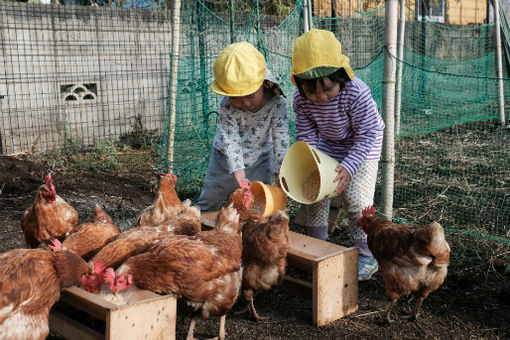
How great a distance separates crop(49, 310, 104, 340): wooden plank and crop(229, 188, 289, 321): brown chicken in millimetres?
966

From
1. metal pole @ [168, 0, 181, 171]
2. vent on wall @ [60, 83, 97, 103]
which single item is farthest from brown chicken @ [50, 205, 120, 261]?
A: vent on wall @ [60, 83, 97, 103]

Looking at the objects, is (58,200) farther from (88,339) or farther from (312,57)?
(312,57)

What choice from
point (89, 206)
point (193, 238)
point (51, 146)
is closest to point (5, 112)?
point (51, 146)

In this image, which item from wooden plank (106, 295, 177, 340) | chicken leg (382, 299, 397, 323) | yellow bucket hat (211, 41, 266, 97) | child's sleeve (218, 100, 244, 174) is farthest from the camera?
child's sleeve (218, 100, 244, 174)

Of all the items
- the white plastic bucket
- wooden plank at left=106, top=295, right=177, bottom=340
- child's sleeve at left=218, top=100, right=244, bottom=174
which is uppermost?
child's sleeve at left=218, top=100, right=244, bottom=174

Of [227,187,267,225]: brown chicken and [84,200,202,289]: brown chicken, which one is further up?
[227,187,267,225]: brown chicken

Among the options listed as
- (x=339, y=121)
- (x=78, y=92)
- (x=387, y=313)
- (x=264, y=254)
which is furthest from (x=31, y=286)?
(x=78, y=92)

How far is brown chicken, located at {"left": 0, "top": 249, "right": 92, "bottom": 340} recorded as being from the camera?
→ 2391mm

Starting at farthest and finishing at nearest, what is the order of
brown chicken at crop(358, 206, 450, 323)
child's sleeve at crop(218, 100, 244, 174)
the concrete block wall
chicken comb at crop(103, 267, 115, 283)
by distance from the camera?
the concrete block wall < child's sleeve at crop(218, 100, 244, 174) < brown chicken at crop(358, 206, 450, 323) < chicken comb at crop(103, 267, 115, 283)

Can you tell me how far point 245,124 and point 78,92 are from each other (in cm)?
476

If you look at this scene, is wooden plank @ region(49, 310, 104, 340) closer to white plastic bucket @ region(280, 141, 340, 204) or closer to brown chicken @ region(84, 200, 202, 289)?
brown chicken @ region(84, 200, 202, 289)

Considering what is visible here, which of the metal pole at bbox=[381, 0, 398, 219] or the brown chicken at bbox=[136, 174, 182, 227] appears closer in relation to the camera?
the brown chicken at bbox=[136, 174, 182, 227]

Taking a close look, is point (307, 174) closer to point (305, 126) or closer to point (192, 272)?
point (305, 126)

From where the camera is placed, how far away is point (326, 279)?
3.08m
